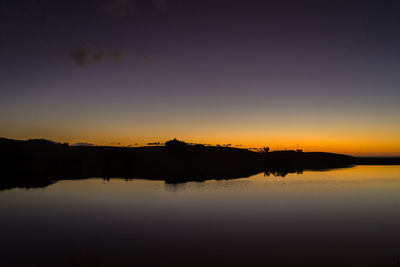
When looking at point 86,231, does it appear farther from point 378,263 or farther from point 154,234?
point 378,263

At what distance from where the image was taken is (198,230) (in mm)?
24125

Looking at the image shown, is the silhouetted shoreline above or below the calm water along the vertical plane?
above

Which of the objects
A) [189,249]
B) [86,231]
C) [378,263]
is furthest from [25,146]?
[378,263]

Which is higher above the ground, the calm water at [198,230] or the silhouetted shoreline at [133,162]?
the silhouetted shoreline at [133,162]

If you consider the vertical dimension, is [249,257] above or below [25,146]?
below

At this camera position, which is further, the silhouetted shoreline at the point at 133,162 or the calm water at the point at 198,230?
the silhouetted shoreline at the point at 133,162

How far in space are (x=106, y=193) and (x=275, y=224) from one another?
2756 centimetres

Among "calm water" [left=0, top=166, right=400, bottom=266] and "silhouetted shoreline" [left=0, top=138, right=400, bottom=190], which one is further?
"silhouetted shoreline" [left=0, top=138, right=400, bottom=190]

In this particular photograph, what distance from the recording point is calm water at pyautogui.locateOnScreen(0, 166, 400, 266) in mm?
17547

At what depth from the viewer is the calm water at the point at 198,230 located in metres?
17.5

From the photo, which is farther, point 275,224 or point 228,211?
point 228,211

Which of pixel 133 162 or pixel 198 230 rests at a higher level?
pixel 133 162

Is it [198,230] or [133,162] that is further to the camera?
[133,162]

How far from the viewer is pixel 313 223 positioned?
26469 millimetres
